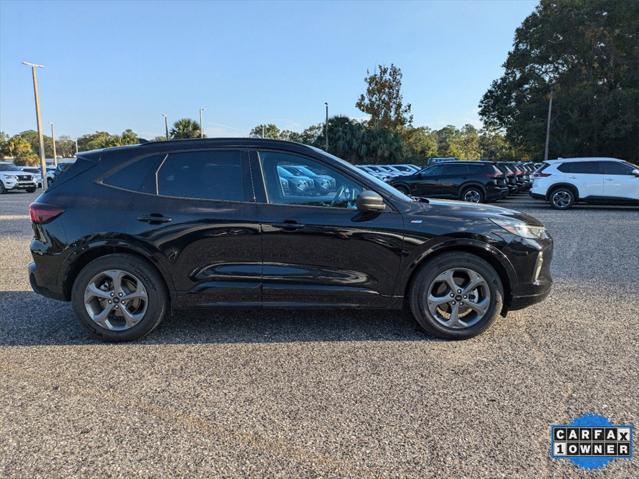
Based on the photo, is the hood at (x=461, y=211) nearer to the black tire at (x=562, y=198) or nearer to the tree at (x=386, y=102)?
the black tire at (x=562, y=198)

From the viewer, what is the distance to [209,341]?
156 inches

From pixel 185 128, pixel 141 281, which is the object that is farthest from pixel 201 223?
pixel 185 128

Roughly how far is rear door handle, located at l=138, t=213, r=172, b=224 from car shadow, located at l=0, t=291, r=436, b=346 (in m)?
0.98

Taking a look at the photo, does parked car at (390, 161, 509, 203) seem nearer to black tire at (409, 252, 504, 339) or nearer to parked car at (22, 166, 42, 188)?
black tire at (409, 252, 504, 339)

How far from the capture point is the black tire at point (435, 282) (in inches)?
153

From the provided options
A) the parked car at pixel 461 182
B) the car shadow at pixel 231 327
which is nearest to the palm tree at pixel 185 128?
the parked car at pixel 461 182

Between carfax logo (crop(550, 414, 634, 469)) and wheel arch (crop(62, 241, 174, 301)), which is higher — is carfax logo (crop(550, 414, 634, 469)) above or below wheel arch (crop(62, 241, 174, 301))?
below

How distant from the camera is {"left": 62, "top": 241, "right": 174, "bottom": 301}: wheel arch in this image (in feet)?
12.7

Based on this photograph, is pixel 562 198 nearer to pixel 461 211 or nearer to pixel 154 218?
pixel 461 211

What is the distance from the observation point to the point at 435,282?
392 cm

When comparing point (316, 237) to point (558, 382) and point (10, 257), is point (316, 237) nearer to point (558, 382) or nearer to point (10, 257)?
point (558, 382)

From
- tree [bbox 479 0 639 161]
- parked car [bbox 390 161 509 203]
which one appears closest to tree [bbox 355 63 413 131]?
tree [bbox 479 0 639 161]

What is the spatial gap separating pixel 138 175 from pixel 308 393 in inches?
92.2

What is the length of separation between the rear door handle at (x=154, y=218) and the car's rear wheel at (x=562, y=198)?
1414cm
